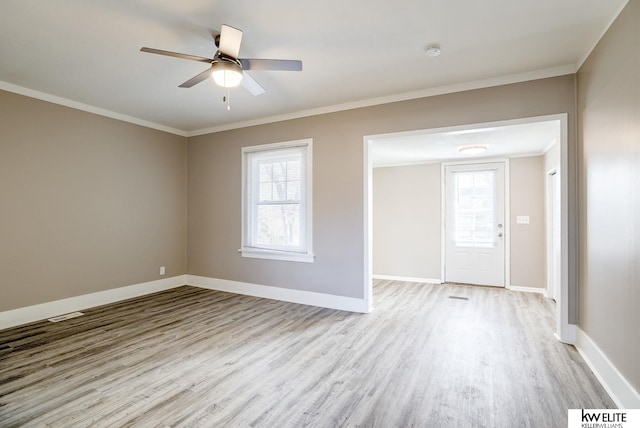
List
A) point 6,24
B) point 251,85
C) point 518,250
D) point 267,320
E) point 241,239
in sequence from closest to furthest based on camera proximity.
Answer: point 6,24 → point 251,85 → point 267,320 → point 241,239 → point 518,250

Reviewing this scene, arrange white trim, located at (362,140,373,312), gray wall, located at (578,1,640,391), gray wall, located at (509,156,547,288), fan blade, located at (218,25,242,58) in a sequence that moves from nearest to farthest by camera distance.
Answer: gray wall, located at (578,1,640,391)
fan blade, located at (218,25,242,58)
white trim, located at (362,140,373,312)
gray wall, located at (509,156,547,288)

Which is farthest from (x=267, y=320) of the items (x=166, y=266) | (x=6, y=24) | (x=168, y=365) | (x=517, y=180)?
(x=517, y=180)

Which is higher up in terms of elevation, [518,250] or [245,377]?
[518,250]

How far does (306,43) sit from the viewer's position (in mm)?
2717

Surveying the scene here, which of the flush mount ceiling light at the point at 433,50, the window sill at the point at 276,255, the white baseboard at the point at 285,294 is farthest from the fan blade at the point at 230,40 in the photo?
the white baseboard at the point at 285,294

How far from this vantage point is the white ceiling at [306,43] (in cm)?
226

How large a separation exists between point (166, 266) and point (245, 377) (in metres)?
3.50

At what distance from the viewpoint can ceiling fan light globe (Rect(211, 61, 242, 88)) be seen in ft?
8.10

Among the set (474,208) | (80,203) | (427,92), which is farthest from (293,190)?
(474,208)

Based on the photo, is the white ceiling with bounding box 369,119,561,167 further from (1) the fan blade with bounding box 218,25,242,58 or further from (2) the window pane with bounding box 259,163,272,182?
(1) the fan blade with bounding box 218,25,242,58

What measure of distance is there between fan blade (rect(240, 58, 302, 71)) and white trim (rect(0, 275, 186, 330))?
388 cm

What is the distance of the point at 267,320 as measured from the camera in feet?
12.6

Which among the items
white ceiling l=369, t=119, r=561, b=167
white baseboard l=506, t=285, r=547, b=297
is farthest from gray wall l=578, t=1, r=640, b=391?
white baseboard l=506, t=285, r=547, b=297

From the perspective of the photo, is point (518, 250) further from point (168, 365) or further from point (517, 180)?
point (168, 365)
